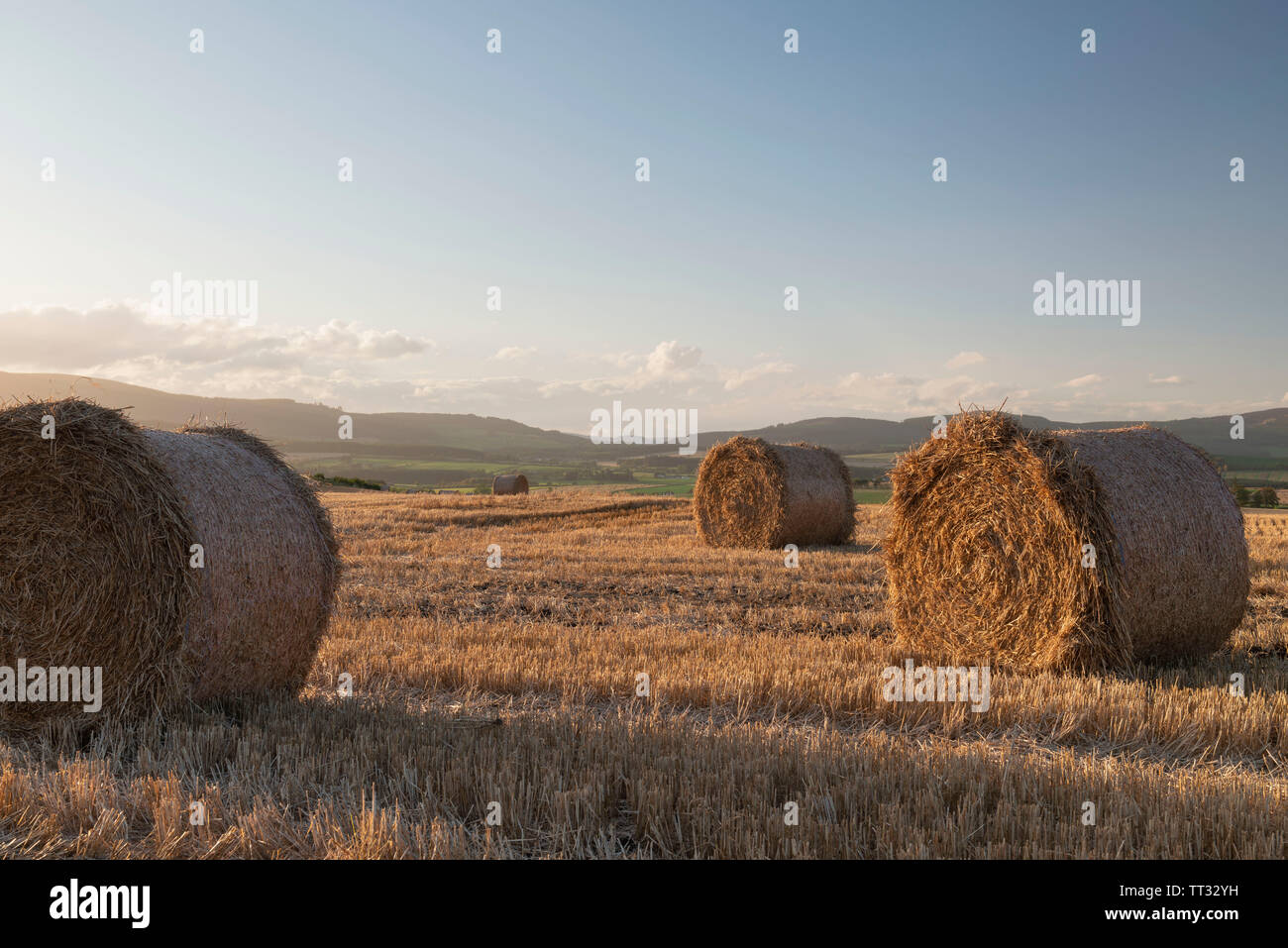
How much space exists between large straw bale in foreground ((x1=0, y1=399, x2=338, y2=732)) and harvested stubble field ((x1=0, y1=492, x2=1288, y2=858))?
0.38 m

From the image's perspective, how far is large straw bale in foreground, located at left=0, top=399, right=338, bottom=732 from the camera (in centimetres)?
643

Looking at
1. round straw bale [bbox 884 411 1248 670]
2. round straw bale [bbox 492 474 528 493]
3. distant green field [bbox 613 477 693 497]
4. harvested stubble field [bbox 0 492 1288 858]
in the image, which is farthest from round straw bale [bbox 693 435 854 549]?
round straw bale [bbox 492 474 528 493]

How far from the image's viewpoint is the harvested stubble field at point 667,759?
408cm

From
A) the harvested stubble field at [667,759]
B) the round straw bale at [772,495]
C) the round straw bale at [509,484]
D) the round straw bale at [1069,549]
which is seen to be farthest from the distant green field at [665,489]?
the harvested stubble field at [667,759]

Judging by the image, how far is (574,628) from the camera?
10.0 metres

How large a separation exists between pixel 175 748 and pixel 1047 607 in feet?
23.4

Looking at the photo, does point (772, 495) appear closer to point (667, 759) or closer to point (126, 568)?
point (126, 568)

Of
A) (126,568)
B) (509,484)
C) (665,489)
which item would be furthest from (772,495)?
(665,489)

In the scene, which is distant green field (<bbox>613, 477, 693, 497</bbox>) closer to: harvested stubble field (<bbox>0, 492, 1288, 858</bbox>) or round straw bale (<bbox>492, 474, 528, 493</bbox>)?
round straw bale (<bbox>492, 474, 528, 493</bbox>)

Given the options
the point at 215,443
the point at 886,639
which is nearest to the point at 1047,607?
the point at 886,639

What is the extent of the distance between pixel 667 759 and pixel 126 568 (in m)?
4.32

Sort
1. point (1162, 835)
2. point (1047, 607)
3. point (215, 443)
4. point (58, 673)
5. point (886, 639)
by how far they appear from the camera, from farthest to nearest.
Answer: point (886, 639) → point (1047, 607) → point (215, 443) → point (58, 673) → point (1162, 835)

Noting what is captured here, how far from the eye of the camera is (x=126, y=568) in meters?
6.54
